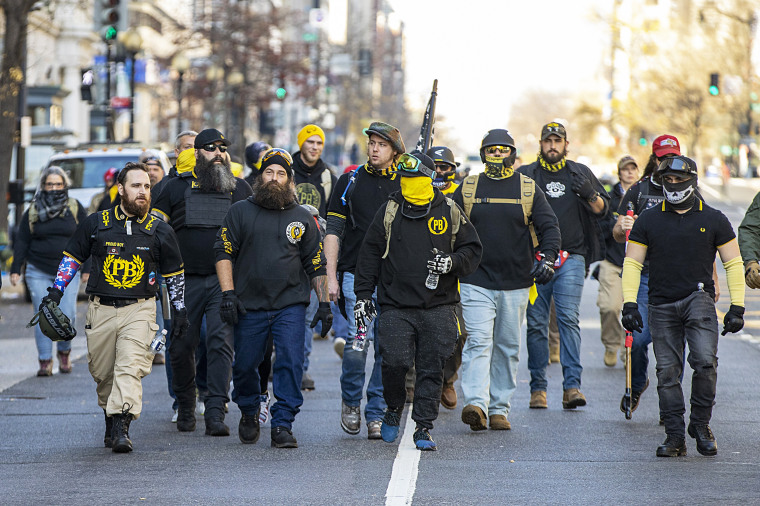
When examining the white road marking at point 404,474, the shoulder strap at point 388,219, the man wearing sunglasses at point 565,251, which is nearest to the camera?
the white road marking at point 404,474

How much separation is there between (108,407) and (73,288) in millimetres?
4287

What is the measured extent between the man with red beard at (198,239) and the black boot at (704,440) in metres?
3.21

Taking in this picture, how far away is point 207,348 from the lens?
9.45 m

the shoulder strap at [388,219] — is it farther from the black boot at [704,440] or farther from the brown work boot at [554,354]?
the brown work boot at [554,354]

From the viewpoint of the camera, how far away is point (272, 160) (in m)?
8.91

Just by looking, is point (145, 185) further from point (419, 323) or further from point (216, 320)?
point (419, 323)

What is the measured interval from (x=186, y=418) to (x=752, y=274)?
13.6 feet

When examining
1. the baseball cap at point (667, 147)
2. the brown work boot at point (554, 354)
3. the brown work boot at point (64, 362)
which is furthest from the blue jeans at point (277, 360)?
the brown work boot at point (554, 354)

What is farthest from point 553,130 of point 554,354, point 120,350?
point 120,350

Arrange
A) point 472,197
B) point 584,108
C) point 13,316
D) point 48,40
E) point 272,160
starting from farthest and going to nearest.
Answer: point 584,108 < point 48,40 < point 13,316 < point 472,197 < point 272,160

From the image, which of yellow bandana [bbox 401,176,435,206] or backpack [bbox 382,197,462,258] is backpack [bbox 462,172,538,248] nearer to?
backpack [bbox 382,197,462,258]

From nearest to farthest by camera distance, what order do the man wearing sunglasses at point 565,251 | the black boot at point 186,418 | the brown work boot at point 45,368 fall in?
the black boot at point 186,418, the man wearing sunglasses at point 565,251, the brown work boot at point 45,368

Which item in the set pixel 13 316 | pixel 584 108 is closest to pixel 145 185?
pixel 13 316

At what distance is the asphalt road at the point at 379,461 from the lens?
728cm
